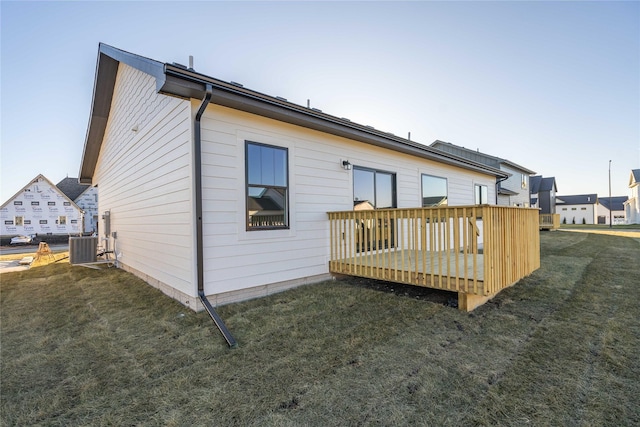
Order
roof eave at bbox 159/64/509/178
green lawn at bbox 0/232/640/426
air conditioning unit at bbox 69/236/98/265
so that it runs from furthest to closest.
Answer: air conditioning unit at bbox 69/236/98/265 → roof eave at bbox 159/64/509/178 → green lawn at bbox 0/232/640/426

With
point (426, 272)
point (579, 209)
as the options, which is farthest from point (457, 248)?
point (579, 209)

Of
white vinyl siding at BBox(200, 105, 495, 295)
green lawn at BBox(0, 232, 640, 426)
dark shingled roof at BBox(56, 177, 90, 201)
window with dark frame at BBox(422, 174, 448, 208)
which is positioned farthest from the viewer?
dark shingled roof at BBox(56, 177, 90, 201)

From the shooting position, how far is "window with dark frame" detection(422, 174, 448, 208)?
820 centimetres

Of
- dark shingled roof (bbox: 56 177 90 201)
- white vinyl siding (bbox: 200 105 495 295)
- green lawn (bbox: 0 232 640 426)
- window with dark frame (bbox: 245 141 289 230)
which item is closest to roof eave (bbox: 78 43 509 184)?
white vinyl siding (bbox: 200 105 495 295)

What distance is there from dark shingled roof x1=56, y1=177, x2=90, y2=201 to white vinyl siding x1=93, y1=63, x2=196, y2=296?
3033cm

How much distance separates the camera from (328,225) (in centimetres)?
557

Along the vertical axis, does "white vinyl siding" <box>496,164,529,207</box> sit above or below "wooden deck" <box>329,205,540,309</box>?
above

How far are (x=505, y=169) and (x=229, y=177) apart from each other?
76.9 feet

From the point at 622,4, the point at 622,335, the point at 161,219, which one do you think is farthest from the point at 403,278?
the point at 622,4

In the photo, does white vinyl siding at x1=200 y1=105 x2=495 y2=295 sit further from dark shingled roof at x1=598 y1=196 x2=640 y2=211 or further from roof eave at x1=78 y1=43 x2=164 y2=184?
dark shingled roof at x1=598 y1=196 x2=640 y2=211

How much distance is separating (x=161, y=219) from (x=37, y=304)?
2.38 meters

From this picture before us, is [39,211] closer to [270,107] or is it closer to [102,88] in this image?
[102,88]

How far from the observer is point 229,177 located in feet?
13.7

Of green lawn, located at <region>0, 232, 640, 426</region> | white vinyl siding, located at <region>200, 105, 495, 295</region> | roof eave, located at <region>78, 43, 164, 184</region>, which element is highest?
roof eave, located at <region>78, 43, 164, 184</region>
